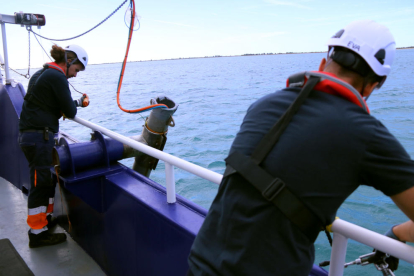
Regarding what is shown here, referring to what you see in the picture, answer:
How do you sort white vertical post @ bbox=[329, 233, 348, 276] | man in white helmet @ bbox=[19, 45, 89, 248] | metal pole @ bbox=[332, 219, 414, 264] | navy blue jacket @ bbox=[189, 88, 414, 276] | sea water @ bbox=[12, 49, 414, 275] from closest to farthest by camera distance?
navy blue jacket @ bbox=[189, 88, 414, 276] < metal pole @ bbox=[332, 219, 414, 264] < white vertical post @ bbox=[329, 233, 348, 276] < man in white helmet @ bbox=[19, 45, 89, 248] < sea water @ bbox=[12, 49, 414, 275]

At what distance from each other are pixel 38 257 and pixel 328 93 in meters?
3.23

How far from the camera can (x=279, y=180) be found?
1058 mm

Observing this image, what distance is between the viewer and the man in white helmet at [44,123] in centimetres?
319

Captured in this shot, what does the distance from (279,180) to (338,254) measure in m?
0.53

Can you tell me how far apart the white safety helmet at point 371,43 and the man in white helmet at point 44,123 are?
8.96 feet

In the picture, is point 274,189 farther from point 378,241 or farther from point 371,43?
point 371,43

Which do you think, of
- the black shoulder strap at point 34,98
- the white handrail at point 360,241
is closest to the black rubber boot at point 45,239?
the black shoulder strap at point 34,98

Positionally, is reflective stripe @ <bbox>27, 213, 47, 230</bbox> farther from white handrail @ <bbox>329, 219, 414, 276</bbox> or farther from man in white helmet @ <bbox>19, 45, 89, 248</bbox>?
white handrail @ <bbox>329, 219, 414, 276</bbox>

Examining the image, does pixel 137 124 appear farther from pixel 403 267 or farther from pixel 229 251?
pixel 229 251

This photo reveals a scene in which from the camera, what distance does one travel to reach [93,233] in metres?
3.16

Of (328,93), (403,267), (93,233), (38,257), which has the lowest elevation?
(403,267)

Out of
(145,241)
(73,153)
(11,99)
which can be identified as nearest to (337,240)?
(145,241)

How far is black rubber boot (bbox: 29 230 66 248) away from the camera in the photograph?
3.38 meters

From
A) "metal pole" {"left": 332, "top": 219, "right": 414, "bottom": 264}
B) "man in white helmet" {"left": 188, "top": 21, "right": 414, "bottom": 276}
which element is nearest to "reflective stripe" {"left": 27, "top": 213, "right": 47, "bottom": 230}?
"man in white helmet" {"left": 188, "top": 21, "right": 414, "bottom": 276}
